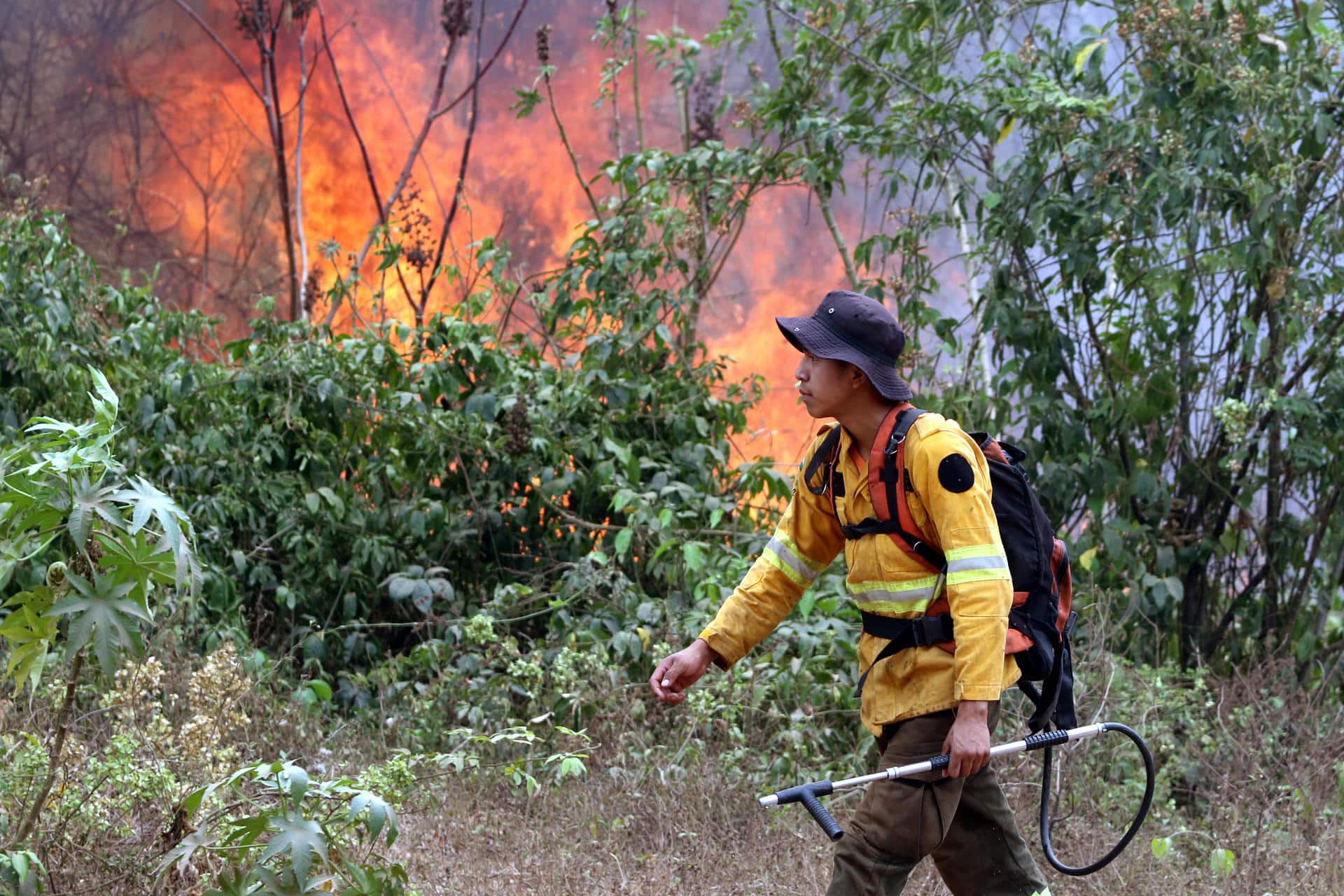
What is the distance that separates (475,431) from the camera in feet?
20.3

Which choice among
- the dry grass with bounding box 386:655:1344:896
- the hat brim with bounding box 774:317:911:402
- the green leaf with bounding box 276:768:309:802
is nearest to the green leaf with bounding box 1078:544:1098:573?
the dry grass with bounding box 386:655:1344:896

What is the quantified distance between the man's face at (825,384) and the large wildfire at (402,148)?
5248 millimetres

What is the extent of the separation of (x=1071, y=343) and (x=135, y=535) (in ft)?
13.1

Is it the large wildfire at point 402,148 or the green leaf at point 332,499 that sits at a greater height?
the large wildfire at point 402,148

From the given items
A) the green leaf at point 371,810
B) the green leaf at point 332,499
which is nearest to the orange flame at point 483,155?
the green leaf at point 332,499

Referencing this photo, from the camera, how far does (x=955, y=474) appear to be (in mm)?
2605

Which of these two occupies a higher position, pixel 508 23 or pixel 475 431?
pixel 508 23

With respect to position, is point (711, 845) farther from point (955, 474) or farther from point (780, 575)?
point (955, 474)

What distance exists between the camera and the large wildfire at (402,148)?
8141 mm

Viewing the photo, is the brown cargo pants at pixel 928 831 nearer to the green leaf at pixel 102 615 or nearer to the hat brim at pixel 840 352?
the hat brim at pixel 840 352

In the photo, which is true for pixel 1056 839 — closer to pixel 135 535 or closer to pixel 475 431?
pixel 135 535

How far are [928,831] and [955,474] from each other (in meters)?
0.72

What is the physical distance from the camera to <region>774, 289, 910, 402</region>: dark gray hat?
2773mm

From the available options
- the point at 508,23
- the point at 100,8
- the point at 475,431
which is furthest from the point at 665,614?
the point at 100,8
